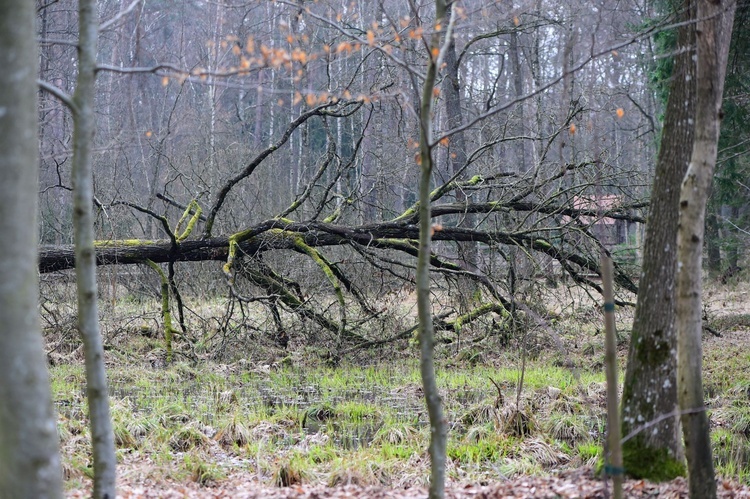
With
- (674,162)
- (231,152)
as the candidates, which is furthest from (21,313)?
(231,152)

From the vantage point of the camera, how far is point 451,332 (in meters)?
13.1

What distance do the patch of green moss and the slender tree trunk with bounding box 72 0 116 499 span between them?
359 cm

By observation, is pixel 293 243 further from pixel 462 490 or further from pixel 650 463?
pixel 650 463

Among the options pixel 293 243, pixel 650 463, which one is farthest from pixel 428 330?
pixel 293 243

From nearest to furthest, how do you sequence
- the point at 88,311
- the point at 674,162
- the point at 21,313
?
the point at 21,313 → the point at 88,311 → the point at 674,162

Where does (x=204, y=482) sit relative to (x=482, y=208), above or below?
below

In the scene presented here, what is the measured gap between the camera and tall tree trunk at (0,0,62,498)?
2.63 meters

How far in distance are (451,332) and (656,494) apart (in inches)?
320

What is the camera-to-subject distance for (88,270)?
3.85 m

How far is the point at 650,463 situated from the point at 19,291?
4461 millimetres

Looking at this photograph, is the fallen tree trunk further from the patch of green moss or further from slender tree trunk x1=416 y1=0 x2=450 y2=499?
slender tree trunk x1=416 y1=0 x2=450 y2=499

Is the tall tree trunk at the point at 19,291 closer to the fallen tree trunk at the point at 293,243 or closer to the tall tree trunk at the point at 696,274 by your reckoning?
the tall tree trunk at the point at 696,274

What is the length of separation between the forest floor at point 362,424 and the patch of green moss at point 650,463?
0.10 m

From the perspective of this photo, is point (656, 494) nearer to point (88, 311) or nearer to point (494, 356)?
point (88, 311)
